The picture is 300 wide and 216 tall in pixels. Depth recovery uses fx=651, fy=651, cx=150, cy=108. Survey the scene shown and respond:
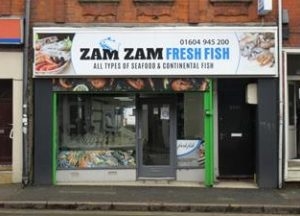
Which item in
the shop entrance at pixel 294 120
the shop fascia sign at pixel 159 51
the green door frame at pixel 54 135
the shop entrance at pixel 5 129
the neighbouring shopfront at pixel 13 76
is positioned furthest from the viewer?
the shop entrance at pixel 294 120

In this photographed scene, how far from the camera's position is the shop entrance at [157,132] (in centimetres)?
1705

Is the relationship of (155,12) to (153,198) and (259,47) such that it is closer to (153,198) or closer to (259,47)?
(259,47)

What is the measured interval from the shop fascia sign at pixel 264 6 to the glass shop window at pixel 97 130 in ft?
13.0

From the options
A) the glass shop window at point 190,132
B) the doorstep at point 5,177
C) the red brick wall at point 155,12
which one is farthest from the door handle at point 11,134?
the glass shop window at point 190,132

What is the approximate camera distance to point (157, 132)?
56.3 ft

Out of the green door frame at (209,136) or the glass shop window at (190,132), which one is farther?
the glass shop window at (190,132)

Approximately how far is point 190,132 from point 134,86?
1990 mm

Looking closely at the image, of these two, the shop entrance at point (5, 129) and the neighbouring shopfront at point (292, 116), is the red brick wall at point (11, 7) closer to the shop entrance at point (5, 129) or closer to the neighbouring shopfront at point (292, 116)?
the shop entrance at point (5, 129)

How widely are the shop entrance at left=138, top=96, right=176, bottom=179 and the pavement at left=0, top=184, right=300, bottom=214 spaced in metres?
1.15

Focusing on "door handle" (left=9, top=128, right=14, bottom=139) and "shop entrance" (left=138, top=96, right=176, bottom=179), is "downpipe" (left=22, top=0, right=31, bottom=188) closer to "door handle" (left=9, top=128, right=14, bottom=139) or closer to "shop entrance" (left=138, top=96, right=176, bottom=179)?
"door handle" (left=9, top=128, right=14, bottom=139)

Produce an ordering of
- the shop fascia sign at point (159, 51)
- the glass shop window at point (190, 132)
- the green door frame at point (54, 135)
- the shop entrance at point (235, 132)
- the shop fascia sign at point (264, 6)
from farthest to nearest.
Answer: the shop entrance at point (235, 132) < the glass shop window at point (190, 132) < the green door frame at point (54, 135) < the shop fascia sign at point (159, 51) < the shop fascia sign at point (264, 6)

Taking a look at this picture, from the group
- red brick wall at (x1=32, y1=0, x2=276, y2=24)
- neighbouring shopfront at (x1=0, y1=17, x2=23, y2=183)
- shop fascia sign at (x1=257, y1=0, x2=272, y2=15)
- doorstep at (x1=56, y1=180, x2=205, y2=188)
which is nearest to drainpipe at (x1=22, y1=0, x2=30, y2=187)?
neighbouring shopfront at (x1=0, y1=17, x2=23, y2=183)

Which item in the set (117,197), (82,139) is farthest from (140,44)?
(117,197)

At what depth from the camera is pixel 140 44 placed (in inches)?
645
